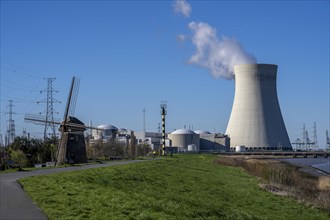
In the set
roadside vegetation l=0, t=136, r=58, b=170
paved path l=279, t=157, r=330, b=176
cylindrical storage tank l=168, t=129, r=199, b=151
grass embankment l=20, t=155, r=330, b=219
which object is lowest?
paved path l=279, t=157, r=330, b=176

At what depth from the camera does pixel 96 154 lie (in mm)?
53156

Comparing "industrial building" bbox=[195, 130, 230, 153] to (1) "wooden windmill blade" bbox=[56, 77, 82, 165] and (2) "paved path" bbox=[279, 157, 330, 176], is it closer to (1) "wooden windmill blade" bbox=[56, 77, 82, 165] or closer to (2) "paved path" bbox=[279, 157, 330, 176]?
(2) "paved path" bbox=[279, 157, 330, 176]

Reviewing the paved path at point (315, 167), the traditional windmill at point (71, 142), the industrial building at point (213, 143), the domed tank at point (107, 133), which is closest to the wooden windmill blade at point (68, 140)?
the traditional windmill at point (71, 142)

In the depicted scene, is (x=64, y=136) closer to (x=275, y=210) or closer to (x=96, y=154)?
(x=96, y=154)

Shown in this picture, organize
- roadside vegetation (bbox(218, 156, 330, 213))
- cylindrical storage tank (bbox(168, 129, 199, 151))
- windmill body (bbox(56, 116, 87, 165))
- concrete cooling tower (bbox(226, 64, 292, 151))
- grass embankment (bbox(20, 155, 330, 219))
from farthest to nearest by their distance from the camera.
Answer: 1. cylindrical storage tank (bbox(168, 129, 199, 151))
2. concrete cooling tower (bbox(226, 64, 292, 151))
3. windmill body (bbox(56, 116, 87, 165))
4. roadside vegetation (bbox(218, 156, 330, 213))
5. grass embankment (bbox(20, 155, 330, 219))

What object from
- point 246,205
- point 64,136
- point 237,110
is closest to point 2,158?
point 64,136

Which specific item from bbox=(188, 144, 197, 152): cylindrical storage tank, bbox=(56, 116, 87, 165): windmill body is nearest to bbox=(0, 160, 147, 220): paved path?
bbox=(56, 116, 87, 165): windmill body

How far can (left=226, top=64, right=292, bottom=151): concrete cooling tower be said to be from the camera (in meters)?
64.9

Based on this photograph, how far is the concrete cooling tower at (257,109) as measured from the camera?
64.9 meters

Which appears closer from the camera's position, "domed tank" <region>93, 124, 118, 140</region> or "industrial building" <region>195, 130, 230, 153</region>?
"domed tank" <region>93, 124, 118, 140</region>

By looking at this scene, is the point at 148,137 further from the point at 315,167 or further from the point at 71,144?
the point at 71,144

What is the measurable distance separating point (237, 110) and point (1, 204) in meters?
60.1

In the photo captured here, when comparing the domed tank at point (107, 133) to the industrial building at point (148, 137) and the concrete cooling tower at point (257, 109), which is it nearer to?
the industrial building at point (148, 137)

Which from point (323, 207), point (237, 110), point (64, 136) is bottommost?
point (323, 207)
